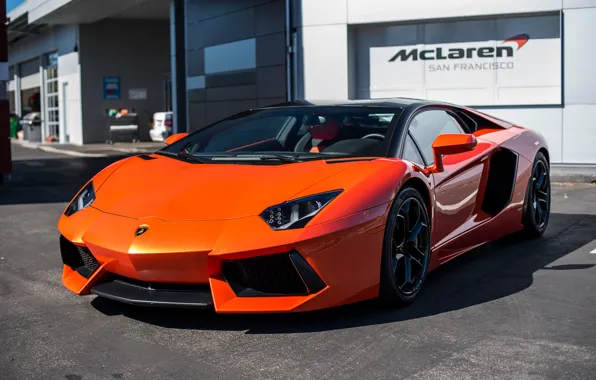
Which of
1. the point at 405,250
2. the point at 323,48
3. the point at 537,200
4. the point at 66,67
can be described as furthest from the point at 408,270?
the point at 66,67

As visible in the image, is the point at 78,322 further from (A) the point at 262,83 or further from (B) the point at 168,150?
(A) the point at 262,83

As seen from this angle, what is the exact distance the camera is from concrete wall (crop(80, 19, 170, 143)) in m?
27.3

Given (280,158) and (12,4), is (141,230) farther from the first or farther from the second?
(12,4)

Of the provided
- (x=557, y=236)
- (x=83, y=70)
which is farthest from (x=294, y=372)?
(x=83, y=70)

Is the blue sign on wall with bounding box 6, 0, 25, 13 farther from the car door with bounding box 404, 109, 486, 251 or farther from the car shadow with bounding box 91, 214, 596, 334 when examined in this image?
the car door with bounding box 404, 109, 486, 251

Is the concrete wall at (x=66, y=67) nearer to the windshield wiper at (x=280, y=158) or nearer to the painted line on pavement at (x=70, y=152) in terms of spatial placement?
the painted line on pavement at (x=70, y=152)

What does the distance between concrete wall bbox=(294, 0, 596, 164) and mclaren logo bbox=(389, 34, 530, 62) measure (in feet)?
1.70

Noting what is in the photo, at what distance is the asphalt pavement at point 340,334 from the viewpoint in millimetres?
3369

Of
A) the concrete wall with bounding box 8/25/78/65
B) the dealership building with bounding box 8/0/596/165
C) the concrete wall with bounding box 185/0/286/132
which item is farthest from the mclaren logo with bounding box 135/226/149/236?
the concrete wall with bounding box 8/25/78/65

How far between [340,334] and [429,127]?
1.82 metres

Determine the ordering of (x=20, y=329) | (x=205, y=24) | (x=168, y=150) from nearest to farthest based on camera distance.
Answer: (x=20, y=329), (x=168, y=150), (x=205, y=24)

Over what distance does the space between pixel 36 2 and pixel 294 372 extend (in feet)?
85.9

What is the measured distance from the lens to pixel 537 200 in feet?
20.9

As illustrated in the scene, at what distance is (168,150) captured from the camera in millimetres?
5250
